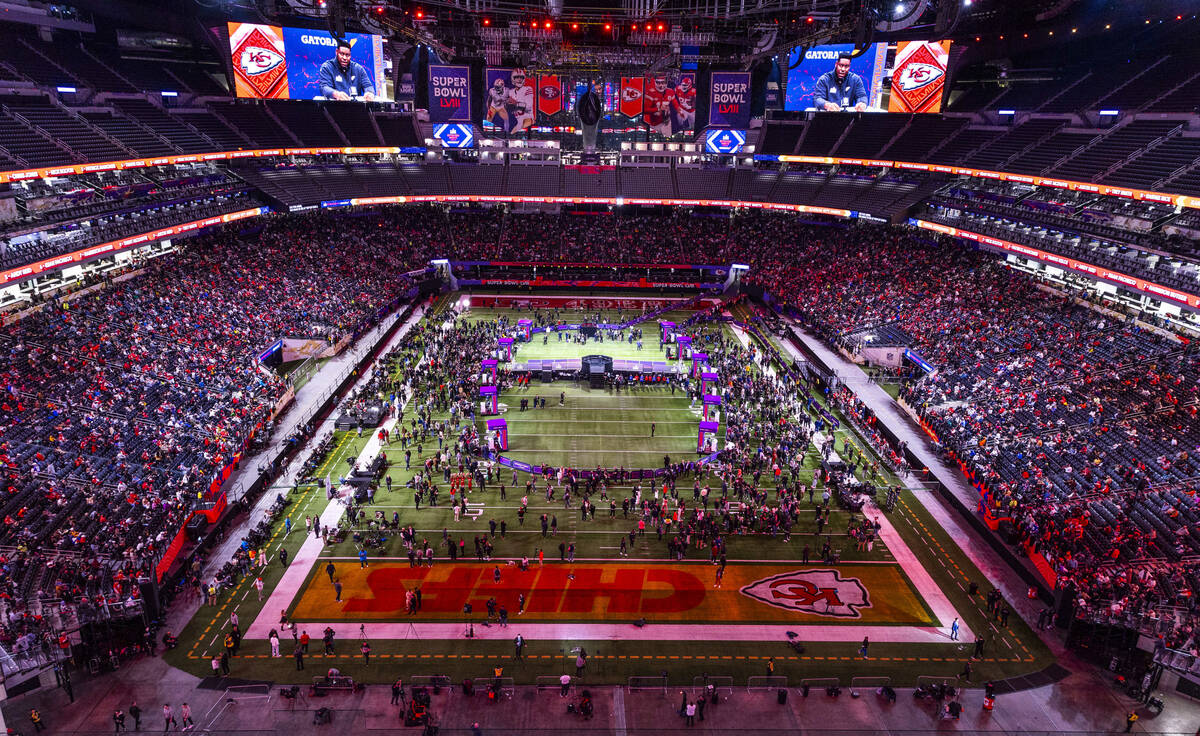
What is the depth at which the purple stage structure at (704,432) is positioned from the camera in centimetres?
3175

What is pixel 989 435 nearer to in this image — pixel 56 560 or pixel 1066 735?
pixel 1066 735

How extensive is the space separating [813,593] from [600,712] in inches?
357

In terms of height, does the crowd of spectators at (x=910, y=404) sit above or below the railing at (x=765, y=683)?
above

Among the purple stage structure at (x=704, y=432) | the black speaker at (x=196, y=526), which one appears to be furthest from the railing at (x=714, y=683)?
the black speaker at (x=196, y=526)

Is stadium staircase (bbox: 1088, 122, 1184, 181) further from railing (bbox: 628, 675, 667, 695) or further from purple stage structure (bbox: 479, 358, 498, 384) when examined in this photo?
railing (bbox: 628, 675, 667, 695)

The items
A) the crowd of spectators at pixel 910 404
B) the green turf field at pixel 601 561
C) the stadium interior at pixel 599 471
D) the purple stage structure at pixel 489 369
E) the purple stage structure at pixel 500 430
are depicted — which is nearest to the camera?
the stadium interior at pixel 599 471

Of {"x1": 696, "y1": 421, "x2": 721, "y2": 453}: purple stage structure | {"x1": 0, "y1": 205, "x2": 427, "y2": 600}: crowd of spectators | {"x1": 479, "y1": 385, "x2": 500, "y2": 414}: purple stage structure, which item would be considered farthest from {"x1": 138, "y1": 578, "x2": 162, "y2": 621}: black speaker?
{"x1": 696, "y1": 421, "x2": 721, "y2": 453}: purple stage structure

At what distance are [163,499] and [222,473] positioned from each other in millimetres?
2811

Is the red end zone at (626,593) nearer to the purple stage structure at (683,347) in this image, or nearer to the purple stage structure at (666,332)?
the purple stage structure at (683,347)

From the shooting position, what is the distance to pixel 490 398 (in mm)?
39094

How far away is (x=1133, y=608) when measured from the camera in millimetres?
21156

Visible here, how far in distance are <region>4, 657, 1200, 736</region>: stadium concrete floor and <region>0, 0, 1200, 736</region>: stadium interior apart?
113mm

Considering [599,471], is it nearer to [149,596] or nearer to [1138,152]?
[149,596]

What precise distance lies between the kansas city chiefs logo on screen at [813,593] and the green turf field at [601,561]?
0.89 meters
